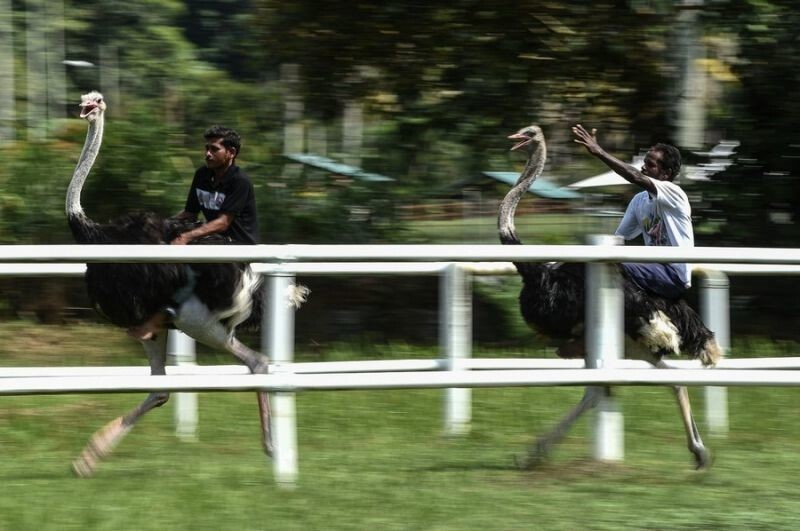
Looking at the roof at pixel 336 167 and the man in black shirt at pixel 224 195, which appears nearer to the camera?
the man in black shirt at pixel 224 195

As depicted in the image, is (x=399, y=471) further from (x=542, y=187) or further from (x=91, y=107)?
(x=542, y=187)

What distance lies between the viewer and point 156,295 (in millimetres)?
6824

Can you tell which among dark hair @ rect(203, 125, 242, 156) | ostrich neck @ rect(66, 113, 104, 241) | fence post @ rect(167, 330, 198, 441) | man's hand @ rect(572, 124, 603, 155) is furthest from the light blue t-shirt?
ostrich neck @ rect(66, 113, 104, 241)

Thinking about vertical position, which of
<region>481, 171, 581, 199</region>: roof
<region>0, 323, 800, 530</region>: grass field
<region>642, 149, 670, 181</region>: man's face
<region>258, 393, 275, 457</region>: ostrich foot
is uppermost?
<region>642, 149, 670, 181</region>: man's face

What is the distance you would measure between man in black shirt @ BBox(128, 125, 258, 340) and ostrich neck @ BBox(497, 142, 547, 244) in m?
1.33

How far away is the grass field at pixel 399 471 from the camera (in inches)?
224

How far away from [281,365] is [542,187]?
6855 mm

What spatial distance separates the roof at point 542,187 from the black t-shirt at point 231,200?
5.01 m

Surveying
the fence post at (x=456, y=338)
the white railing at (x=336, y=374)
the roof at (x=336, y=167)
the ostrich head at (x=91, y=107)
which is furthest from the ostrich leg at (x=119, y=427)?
the roof at (x=336, y=167)

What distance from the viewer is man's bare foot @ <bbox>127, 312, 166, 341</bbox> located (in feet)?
22.6

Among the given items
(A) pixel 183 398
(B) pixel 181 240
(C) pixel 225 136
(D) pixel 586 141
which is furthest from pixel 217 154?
(D) pixel 586 141

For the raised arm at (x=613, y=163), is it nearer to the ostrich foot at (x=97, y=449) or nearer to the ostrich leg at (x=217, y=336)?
the ostrich leg at (x=217, y=336)

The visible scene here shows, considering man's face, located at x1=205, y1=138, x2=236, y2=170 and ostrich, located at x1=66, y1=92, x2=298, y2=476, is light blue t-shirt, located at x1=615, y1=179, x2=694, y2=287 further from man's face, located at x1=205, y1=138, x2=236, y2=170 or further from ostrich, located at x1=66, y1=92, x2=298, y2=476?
man's face, located at x1=205, y1=138, x2=236, y2=170

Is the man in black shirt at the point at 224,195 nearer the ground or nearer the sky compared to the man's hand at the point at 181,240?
nearer the sky
